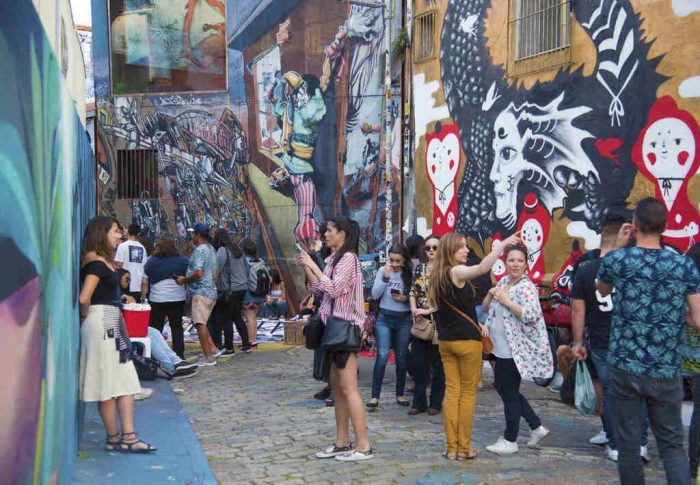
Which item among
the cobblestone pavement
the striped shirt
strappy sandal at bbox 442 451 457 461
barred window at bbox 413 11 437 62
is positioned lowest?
the cobblestone pavement

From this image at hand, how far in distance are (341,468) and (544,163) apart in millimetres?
5887

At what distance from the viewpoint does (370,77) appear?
19.5m

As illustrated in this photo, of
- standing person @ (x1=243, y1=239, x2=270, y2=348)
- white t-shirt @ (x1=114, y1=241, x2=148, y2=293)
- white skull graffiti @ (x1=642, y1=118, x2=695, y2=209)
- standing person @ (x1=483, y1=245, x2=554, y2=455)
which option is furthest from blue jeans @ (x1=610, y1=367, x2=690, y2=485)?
standing person @ (x1=243, y1=239, x2=270, y2=348)

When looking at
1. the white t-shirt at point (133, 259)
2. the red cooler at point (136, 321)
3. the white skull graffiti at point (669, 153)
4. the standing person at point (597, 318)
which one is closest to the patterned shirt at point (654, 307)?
the standing person at point (597, 318)

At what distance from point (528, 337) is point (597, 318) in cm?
55

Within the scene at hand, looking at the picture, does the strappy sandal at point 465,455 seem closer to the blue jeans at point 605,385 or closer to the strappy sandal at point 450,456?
the strappy sandal at point 450,456

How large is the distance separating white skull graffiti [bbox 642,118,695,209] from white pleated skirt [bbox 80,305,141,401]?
5708mm

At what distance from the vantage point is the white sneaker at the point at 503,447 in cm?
655

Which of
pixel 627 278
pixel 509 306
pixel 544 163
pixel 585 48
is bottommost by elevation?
pixel 509 306

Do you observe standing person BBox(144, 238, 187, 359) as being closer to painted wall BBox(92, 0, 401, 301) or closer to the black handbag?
the black handbag

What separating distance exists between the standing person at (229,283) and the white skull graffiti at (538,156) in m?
3.99

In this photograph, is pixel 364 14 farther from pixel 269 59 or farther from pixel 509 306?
pixel 509 306

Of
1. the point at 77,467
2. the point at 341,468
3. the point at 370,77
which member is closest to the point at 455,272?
the point at 341,468

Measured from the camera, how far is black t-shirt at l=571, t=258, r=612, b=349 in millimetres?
6266
